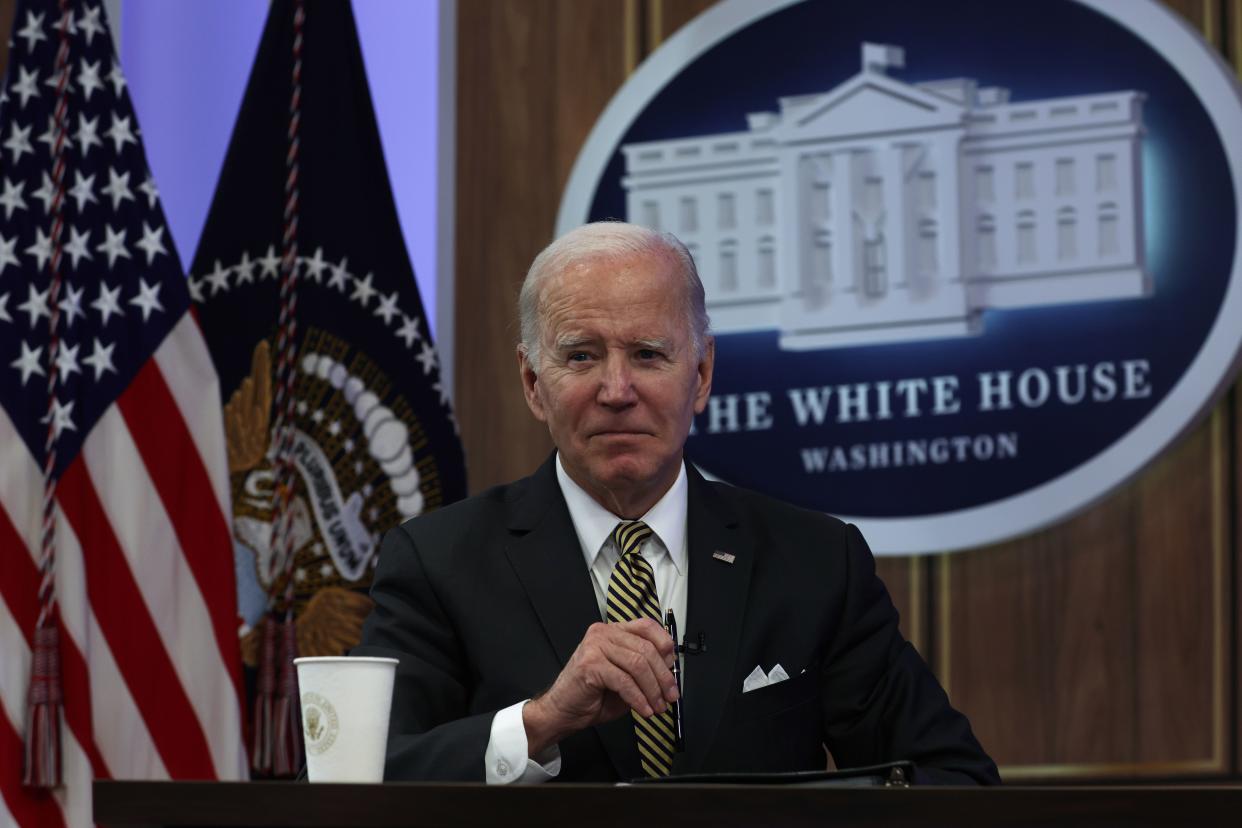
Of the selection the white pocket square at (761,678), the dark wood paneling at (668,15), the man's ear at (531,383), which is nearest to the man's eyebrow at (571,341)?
the man's ear at (531,383)

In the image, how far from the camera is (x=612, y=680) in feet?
6.10

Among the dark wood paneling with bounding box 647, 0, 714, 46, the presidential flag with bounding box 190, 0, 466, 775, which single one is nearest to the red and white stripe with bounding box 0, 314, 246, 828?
the presidential flag with bounding box 190, 0, 466, 775

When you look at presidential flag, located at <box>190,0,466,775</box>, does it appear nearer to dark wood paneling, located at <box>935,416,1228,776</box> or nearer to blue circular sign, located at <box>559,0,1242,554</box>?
blue circular sign, located at <box>559,0,1242,554</box>

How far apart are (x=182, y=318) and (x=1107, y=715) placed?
2.03 meters

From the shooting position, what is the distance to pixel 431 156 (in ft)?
13.9

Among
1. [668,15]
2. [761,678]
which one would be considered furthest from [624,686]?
[668,15]

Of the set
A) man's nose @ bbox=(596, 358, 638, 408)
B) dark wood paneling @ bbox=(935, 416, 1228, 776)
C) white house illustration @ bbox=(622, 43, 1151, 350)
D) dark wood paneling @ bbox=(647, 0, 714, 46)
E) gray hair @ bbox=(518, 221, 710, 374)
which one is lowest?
dark wood paneling @ bbox=(935, 416, 1228, 776)

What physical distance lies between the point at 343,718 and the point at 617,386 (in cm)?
67

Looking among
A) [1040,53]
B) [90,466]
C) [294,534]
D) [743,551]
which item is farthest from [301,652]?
[1040,53]

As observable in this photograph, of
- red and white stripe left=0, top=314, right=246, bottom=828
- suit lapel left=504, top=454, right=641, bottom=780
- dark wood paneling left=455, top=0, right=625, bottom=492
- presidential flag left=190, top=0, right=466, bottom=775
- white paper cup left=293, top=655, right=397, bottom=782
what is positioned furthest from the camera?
dark wood paneling left=455, top=0, right=625, bottom=492

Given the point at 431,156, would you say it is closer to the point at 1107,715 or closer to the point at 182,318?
the point at 182,318

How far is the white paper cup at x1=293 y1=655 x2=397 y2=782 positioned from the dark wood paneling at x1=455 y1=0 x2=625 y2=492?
90.6 inches

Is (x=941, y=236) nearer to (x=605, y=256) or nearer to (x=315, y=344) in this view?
(x=315, y=344)

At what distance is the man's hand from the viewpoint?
1.86 meters
